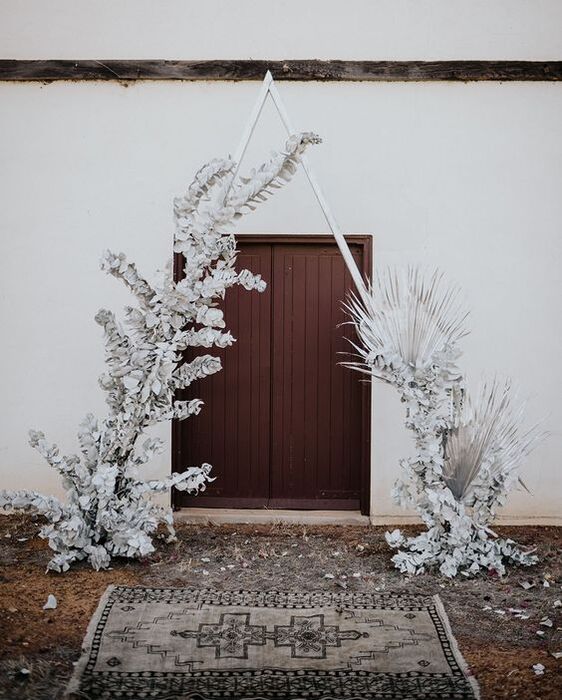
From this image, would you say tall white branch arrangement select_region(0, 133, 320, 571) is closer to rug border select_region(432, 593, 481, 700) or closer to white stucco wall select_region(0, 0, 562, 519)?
white stucco wall select_region(0, 0, 562, 519)

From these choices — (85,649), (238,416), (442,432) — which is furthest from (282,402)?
(85,649)

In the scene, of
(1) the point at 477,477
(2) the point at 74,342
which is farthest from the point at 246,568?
(2) the point at 74,342

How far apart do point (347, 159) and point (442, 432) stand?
2326 mm

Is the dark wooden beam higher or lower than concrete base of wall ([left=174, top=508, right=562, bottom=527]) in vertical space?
higher

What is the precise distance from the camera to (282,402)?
6.80 m

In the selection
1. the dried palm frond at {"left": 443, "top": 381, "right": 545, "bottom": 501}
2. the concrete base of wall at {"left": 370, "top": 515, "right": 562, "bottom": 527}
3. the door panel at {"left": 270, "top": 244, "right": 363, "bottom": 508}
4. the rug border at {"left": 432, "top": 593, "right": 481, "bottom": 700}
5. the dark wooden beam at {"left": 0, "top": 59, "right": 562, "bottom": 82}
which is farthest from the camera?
the door panel at {"left": 270, "top": 244, "right": 363, "bottom": 508}

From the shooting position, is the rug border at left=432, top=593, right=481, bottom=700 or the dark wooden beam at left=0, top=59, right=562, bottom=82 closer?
the rug border at left=432, top=593, right=481, bottom=700

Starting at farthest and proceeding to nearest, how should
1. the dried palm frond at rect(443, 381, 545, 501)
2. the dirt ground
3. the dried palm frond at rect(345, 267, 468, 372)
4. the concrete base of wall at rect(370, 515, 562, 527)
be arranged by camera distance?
the concrete base of wall at rect(370, 515, 562, 527), the dried palm frond at rect(443, 381, 545, 501), the dried palm frond at rect(345, 267, 468, 372), the dirt ground

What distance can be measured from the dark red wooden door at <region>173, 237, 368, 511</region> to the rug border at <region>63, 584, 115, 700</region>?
2.04 meters

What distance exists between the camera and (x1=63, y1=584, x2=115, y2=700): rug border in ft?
11.9

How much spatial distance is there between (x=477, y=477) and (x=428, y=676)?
167 cm

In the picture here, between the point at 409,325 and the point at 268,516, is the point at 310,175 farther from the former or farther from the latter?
the point at 268,516

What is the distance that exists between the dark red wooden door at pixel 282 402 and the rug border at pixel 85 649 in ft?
6.71

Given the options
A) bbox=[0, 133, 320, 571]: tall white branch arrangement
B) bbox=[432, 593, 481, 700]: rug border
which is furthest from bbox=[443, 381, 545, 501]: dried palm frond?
bbox=[0, 133, 320, 571]: tall white branch arrangement
